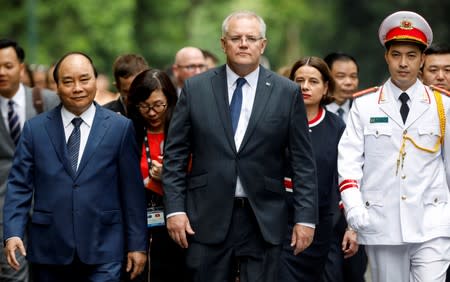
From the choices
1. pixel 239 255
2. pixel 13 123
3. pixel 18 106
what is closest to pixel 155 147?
pixel 239 255

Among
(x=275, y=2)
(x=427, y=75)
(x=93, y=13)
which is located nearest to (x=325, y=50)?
(x=275, y=2)

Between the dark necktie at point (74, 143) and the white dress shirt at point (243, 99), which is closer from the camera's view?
the white dress shirt at point (243, 99)

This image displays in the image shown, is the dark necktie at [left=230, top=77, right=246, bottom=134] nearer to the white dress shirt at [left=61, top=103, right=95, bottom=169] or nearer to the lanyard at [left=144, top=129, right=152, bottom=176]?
the white dress shirt at [left=61, top=103, right=95, bottom=169]

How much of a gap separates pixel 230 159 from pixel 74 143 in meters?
1.18

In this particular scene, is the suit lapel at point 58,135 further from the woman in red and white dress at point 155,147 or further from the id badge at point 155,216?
the id badge at point 155,216

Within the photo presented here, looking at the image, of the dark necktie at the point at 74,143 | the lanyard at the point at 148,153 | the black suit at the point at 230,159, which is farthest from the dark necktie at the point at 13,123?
the black suit at the point at 230,159

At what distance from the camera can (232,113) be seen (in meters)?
8.74

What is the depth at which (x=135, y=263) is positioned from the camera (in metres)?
8.91

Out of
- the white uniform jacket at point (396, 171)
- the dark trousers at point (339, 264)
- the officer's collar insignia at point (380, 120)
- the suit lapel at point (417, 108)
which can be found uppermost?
the suit lapel at point (417, 108)

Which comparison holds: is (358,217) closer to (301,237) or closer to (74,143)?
(301,237)

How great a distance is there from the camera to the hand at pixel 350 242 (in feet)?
30.0

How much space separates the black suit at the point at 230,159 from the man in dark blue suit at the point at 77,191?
1.36 ft

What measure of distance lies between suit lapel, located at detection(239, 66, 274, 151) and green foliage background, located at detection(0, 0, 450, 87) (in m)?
31.3

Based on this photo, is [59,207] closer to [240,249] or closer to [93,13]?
[240,249]
